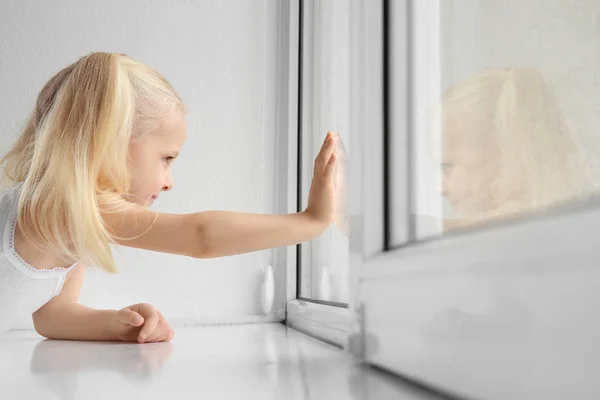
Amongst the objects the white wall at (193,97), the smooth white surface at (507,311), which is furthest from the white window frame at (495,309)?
the white wall at (193,97)

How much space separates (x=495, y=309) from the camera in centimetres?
36

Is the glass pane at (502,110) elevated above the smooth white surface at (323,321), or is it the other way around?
the glass pane at (502,110)

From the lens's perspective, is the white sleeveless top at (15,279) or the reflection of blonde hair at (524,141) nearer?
the reflection of blonde hair at (524,141)

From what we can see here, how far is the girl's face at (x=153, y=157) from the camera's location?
102 centimetres

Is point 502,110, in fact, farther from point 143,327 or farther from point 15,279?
point 15,279

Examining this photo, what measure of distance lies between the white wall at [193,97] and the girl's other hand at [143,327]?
1.09 ft

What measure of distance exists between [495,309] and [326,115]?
36.3 inches

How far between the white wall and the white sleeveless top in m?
0.24

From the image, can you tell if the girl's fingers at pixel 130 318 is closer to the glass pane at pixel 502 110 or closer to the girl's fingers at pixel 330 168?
the girl's fingers at pixel 330 168

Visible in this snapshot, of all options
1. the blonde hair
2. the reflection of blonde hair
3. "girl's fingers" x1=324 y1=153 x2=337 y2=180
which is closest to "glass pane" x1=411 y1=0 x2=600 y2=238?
the reflection of blonde hair

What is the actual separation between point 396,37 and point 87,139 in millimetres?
502

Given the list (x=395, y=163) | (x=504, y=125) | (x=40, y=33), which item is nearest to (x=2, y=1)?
(x=40, y=33)

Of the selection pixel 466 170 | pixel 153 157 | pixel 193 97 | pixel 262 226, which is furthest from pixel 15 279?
pixel 466 170

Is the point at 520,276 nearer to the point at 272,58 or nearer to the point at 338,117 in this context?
the point at 338,117
